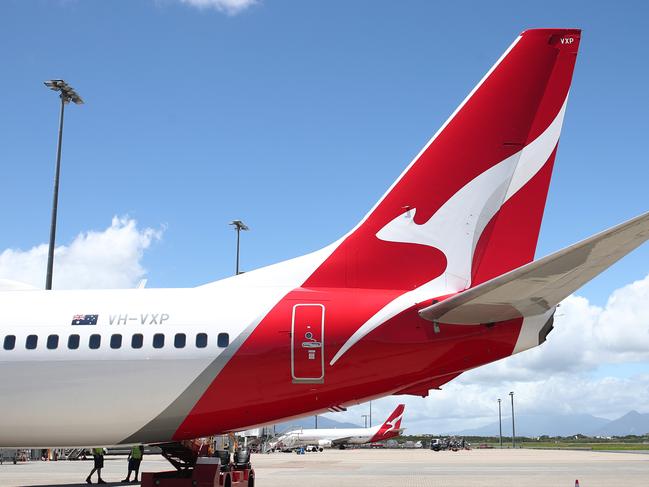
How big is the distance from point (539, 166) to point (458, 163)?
158 cm

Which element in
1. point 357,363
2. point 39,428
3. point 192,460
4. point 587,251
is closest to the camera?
point 587,251

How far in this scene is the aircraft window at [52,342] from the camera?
1259 centimetres

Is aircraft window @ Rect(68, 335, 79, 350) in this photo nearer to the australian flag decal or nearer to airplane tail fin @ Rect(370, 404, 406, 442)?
the australian flag decal

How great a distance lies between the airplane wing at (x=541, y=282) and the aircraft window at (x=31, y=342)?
7.31 metres

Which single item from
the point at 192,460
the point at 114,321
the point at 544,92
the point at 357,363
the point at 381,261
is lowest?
the point at 192,460

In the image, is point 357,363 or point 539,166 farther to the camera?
point 539,166

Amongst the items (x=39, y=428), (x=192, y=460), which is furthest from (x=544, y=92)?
(x=39, y=428)

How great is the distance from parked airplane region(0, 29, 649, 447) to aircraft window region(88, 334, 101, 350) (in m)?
0.07

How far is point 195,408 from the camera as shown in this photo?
474 inches

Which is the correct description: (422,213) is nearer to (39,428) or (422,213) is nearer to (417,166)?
(417,166)

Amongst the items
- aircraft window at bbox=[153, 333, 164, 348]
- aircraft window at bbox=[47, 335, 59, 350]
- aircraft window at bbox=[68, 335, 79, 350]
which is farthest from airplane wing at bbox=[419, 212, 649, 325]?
aircraft window at bbox=[47, 335, 59, 350]

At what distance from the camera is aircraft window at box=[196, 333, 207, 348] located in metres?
12.1

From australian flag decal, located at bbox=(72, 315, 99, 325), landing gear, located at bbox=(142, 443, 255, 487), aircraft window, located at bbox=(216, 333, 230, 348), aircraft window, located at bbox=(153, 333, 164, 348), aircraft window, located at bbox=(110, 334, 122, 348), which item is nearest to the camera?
aircraft window, located at bbox=(216, 333, 230, 348)

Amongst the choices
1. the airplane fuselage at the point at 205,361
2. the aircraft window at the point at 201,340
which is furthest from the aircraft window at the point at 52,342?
the aircraft window at the point at 201,340
